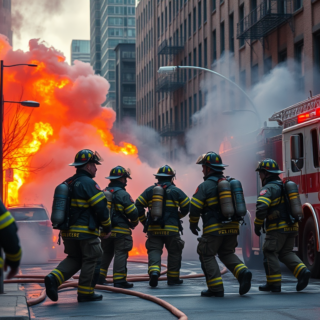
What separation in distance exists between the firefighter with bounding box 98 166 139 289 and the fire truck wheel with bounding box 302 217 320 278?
2.85 meters

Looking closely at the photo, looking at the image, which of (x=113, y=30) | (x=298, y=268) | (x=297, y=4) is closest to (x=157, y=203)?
(x=298, y=268)

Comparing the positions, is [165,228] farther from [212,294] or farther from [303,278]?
[303,278]

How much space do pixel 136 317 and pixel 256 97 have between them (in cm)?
2228

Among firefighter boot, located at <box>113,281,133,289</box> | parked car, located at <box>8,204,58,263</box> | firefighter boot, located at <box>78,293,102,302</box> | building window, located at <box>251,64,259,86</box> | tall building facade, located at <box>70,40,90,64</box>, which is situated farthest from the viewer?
tall building facade, located at <box>70,40,90,64</box>

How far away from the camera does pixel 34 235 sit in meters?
17.8

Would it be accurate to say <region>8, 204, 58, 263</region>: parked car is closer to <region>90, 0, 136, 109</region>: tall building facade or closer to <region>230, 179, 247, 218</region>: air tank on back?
<region>230, 179, 247, 218</region>: air tank on back

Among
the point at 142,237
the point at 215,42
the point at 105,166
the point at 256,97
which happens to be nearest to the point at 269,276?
the point at 142,237

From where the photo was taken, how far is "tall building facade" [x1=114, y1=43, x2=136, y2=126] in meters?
101

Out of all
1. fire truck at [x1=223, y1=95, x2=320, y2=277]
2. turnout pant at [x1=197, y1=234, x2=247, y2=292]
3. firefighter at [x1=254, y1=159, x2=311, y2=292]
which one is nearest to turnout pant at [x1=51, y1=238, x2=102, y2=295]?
turnout pant at [x1=197, y1=234, x2=247, y2=292]

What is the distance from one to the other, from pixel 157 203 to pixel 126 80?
94205 millimetres

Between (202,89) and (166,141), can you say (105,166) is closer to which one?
(202,89)

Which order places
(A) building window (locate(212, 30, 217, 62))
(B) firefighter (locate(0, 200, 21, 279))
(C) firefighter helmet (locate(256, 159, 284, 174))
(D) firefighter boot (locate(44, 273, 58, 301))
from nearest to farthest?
(B) firefighter (locate(0, 200, 21, 279)) → (D) firefighter boot (locate(44, 273, 58, 301)) → (C) firefighter helmet (locate(256, 159, 284, 174)) → (A) building window (locate(212, 30, 217, 62))

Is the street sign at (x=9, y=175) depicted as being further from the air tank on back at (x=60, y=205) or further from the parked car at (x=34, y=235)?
the air tank on back at (x=60, y=205)

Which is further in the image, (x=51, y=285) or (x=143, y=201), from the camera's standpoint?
(x=143, y=201)
